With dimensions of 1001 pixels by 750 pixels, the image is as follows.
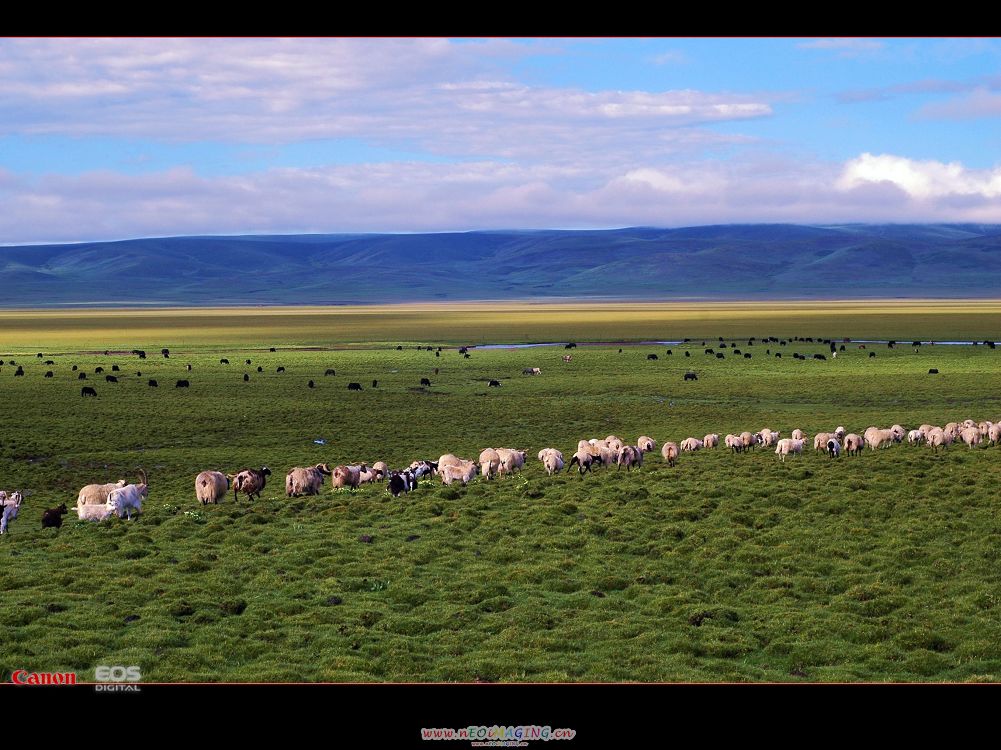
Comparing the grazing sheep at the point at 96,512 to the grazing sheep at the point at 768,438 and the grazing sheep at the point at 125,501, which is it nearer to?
the grazing sheep at the point at 125,501

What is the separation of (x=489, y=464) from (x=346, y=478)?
11.1 ft

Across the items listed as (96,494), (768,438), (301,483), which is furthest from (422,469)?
(768,438)

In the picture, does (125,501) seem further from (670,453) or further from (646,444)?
(646,444)

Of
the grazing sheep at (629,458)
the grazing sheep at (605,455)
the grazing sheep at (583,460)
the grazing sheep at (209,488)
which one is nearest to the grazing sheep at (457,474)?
the grazing sheep at (583,460)

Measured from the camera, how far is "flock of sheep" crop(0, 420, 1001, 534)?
17484mm

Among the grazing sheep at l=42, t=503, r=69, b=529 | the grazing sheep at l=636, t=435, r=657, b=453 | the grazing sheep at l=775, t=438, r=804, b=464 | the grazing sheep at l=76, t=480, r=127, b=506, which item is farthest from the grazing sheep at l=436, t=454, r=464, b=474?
the grazing sheep at l=775, t=438, r=804, b=464

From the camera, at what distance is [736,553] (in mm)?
13836

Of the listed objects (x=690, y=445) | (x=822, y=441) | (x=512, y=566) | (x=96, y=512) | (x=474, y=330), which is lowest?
(x=512, y=566)

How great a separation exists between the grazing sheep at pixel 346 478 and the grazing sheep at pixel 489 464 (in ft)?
9.70

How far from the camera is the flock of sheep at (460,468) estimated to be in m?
17.5

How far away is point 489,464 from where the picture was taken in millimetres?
21531

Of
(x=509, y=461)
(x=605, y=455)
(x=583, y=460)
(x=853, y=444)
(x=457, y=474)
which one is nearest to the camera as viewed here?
(x=457, y=474)

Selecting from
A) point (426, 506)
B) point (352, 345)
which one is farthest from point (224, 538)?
point (352, 345)
